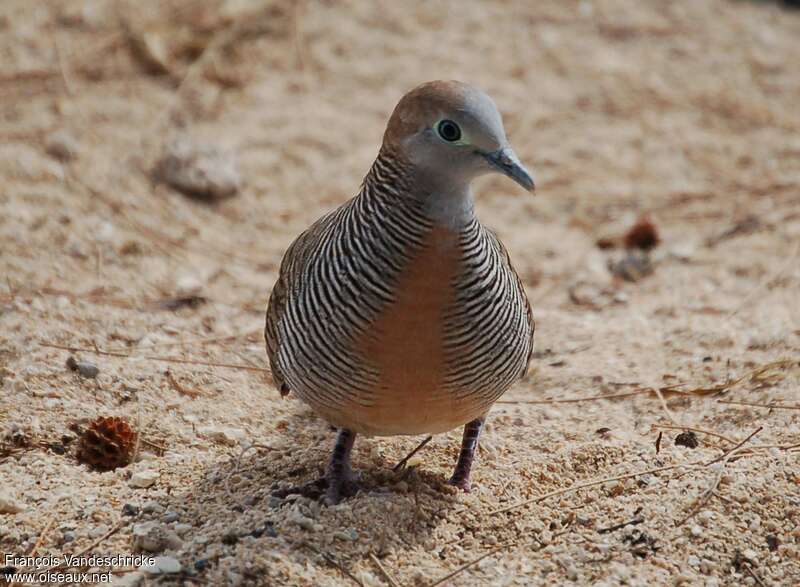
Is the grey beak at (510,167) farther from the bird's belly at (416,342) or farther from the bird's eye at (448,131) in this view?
the bird's belly at (416,342)

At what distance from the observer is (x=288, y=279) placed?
4.35 metres

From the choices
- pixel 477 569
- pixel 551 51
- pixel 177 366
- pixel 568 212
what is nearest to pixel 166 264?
pixel 177 366

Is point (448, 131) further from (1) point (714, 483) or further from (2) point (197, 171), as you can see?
(2) point (197, 171)

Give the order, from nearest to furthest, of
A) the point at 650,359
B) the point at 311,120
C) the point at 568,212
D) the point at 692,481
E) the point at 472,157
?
the point at 472,157 < the point at 692,481 < the point at 650,359 < the point at 568,212 < the point at 311,120

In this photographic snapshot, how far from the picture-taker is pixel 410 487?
4449 millimetres

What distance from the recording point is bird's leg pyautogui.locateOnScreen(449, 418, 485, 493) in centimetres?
448

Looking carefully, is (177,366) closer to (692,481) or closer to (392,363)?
(392,363)

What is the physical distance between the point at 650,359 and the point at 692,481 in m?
1.42

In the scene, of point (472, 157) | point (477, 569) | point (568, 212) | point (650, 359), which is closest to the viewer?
point (472, 157)

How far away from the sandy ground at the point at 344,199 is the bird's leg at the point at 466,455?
0.34ft

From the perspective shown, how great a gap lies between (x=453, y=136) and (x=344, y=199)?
13.5ft

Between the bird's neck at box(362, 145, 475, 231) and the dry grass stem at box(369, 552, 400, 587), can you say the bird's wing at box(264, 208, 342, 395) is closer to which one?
the bird's neck at box(362, 145, 475, 231)

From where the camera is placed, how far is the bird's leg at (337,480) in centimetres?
428

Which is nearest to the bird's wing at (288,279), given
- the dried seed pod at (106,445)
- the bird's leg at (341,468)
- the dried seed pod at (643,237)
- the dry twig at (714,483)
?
the bird's leg at (341,468)
